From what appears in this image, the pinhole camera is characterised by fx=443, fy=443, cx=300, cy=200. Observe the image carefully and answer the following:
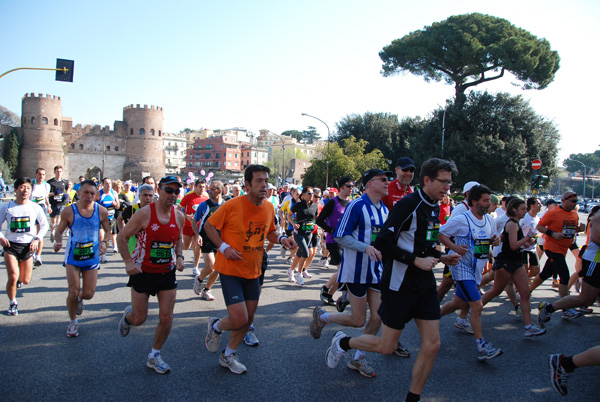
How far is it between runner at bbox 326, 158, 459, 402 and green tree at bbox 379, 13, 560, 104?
3666 cm

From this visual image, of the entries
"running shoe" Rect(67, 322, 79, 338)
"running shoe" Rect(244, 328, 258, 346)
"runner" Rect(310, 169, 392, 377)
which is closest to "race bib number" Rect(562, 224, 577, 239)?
"runner" Rect(310, 169, 392, 377)

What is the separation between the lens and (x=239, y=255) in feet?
13.0

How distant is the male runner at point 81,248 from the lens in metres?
4.97

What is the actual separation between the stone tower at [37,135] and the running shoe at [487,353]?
78.9 m

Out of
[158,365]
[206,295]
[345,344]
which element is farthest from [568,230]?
[158,365]

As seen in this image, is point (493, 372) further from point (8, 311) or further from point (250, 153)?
point (250, 153)

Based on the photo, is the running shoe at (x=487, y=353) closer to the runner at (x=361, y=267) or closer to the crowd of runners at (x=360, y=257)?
the crowd of runners at (x=360, y=257)

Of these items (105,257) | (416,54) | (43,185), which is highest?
(416,54)

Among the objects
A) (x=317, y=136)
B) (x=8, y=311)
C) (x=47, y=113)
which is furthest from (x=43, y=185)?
(x=317, y=136)

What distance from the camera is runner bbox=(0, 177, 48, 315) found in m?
5.65

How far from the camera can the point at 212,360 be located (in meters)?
4.36

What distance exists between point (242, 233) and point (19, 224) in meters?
3.65

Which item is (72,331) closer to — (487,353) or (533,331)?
(487,353)

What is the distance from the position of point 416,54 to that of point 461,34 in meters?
3.97
